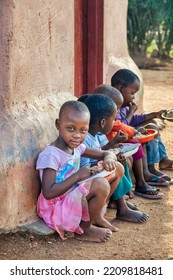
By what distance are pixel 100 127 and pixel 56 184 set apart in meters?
0.65

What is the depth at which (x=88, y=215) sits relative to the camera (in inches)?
166

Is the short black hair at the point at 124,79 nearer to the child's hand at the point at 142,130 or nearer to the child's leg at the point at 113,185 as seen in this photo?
the child's hand at the point at 142,130

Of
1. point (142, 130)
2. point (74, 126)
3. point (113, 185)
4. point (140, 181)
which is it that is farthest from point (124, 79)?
point (74, 126)

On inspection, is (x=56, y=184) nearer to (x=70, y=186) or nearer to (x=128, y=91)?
(x=70, y=186)

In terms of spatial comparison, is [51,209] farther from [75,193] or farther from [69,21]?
[69,21]

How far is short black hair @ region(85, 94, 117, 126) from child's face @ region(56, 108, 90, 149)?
1.12 ft

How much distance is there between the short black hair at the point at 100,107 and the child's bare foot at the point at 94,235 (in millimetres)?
724

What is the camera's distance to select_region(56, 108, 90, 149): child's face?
4131 mm

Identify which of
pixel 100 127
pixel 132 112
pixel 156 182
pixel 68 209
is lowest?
pixel 156 182

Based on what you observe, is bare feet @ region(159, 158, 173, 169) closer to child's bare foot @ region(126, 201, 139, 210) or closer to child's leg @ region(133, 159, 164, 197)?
child's leg @ region(133, 159, 164, 197)

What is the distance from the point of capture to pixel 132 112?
543cm

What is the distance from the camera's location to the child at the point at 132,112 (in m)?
5.34

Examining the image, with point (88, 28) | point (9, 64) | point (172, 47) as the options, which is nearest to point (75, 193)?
point (9, 64)
